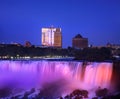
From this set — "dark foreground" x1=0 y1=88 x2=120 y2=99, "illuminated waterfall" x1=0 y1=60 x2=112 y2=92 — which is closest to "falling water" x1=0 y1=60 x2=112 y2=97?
"illuminated waterfall" x1=0 y1=60 x2=112 y2=92

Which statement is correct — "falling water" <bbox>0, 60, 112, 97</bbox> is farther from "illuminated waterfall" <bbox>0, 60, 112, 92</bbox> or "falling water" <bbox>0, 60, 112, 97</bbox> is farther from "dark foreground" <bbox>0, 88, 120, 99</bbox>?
"dark foreground" <bbox>0, 88, 120, 99</bbox>

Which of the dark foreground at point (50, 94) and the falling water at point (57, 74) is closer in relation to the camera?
the dark foreground at point (50, 94)

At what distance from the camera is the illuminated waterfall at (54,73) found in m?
35.3

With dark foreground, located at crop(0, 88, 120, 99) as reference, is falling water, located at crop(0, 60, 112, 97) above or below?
above

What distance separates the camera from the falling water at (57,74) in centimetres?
3534

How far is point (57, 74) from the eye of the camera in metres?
38.6

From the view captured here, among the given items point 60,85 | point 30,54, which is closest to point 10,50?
point 30,54

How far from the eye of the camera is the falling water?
1391 inches

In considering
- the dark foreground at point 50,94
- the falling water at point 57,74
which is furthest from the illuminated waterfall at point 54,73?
the dark foreground at point 50,94

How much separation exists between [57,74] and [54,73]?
0.27 metres

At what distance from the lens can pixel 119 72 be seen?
3509 centimetres

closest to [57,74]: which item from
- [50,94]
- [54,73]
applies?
[54,73]

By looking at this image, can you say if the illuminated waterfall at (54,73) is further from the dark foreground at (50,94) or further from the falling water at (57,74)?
the dark foreground at (50,94)

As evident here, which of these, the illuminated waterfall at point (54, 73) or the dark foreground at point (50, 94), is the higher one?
the illuminated waterfall at point (54, 73)
